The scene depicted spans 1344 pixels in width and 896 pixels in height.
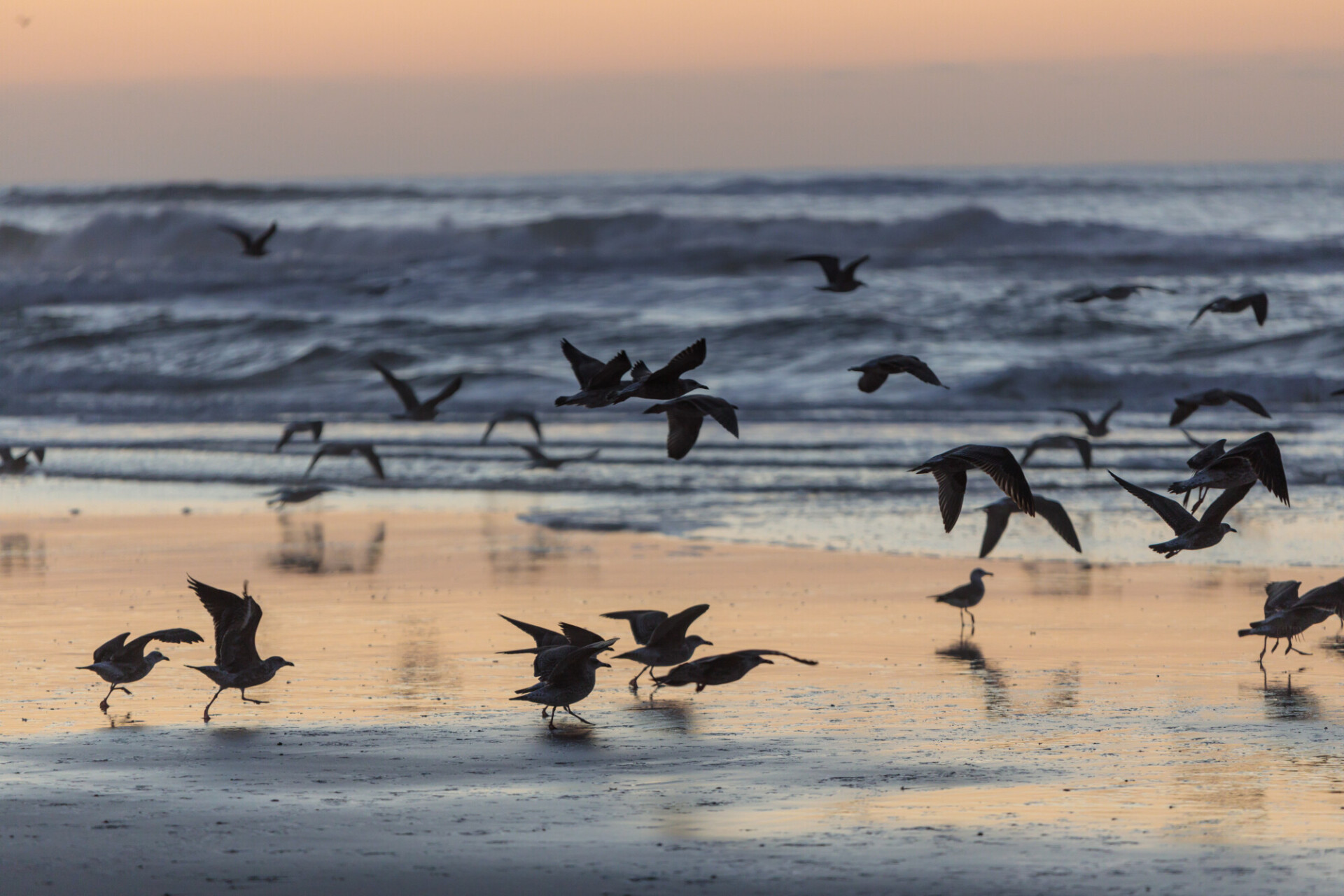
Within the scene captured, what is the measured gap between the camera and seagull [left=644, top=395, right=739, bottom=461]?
26.8ft

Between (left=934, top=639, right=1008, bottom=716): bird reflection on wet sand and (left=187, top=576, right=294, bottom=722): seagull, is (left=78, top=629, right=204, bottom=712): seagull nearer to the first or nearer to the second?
(left=187, top=576, right=294, bottom=722): seagull

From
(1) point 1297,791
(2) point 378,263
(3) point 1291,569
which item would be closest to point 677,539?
(3) point 1291,569

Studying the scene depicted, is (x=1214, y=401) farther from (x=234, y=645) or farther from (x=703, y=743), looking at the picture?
(x=234, y=645)

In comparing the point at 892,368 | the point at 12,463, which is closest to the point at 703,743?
the point at 892,368

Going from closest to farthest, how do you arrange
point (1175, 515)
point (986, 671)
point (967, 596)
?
1. point (1175, 515)
2. point (986, 671)
3. point (967, 596)

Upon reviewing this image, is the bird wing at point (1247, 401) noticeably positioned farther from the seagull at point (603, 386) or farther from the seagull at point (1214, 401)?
the seagull at point (603, 386)

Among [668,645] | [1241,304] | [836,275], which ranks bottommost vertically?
[668,645]

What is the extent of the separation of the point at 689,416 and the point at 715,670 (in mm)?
1246

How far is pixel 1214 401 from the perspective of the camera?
12.2 meters

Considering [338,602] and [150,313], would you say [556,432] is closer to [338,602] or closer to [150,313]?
[338,602]

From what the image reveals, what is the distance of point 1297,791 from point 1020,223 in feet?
161

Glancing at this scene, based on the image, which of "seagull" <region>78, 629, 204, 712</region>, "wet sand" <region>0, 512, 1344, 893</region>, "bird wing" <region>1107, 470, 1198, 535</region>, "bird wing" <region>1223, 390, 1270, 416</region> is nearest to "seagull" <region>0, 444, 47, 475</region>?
"wet sand" <region>0, 512, 1344, 893</region>

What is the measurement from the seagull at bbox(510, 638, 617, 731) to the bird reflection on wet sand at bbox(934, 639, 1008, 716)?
1879 millimetres

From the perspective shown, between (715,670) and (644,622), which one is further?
(644,622)
